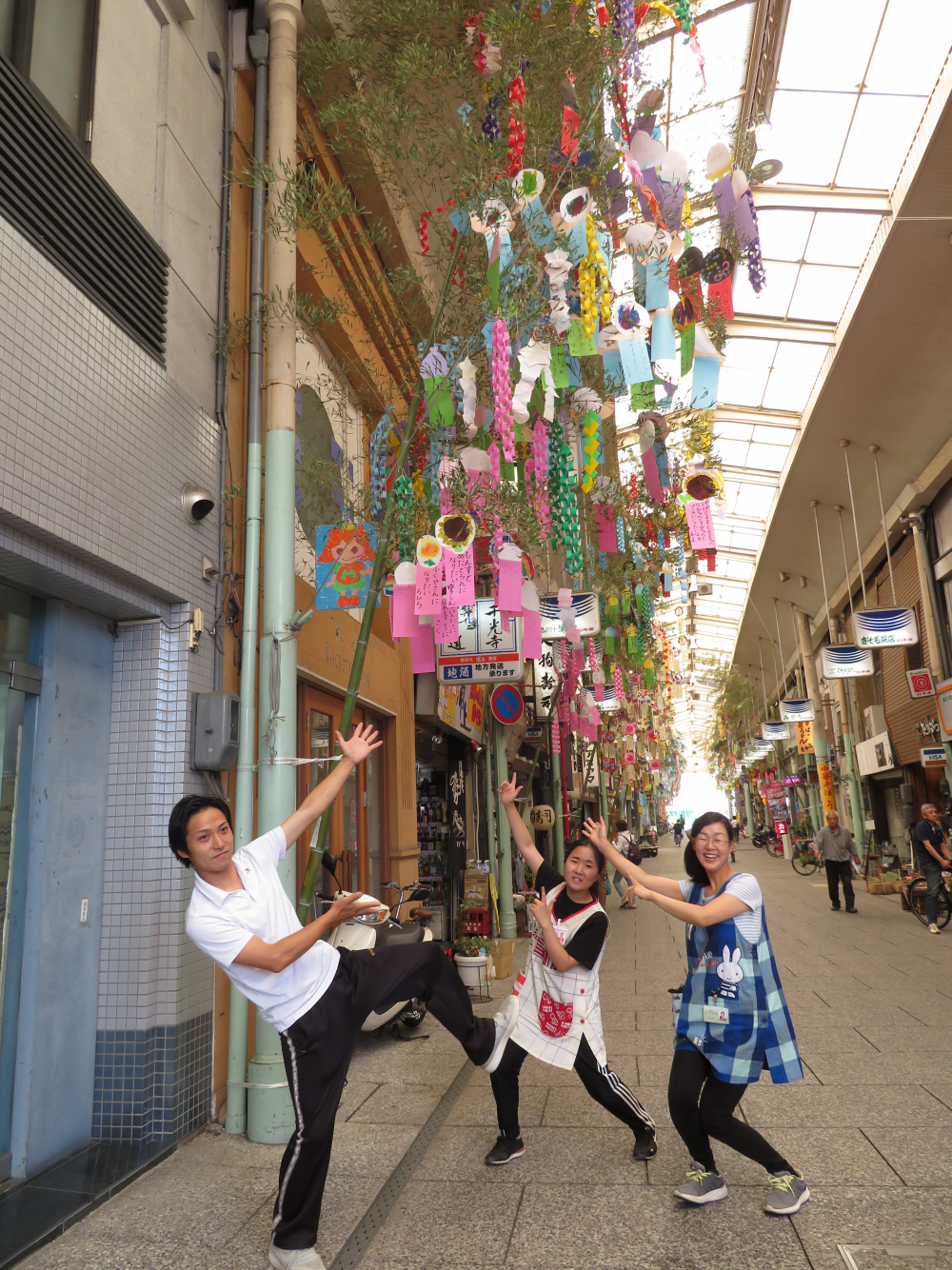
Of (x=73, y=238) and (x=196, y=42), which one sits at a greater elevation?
(x=196, y=42)

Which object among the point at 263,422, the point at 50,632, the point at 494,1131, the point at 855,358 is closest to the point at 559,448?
the point at 263,422

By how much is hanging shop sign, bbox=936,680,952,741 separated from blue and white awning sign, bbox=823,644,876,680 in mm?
1746

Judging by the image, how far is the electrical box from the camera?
4461 millimetres

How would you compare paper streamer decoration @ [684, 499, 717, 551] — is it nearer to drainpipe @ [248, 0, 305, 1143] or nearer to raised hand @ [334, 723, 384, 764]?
drainpipe @ [248, 0, 305, 1143]

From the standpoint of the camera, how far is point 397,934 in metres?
6.12

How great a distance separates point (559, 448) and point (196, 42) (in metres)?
3.59

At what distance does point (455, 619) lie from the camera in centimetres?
581

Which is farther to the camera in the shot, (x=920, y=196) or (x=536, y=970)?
(x=920, y=196)

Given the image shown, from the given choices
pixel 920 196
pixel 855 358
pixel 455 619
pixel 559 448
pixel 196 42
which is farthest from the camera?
pixel 855 358

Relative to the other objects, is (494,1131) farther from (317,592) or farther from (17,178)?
(17,178)

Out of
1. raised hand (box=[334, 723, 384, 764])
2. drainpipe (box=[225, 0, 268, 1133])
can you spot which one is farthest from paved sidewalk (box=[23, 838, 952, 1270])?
raised hand (box=[334, 723, 384, 764])

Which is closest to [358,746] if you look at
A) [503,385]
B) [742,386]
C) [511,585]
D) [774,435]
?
[503,385]

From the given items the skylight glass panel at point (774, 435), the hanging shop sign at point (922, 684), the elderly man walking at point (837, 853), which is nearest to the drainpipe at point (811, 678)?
the skylight glass panel at point (774, 435)

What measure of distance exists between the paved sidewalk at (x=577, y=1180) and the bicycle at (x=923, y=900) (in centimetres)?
592
